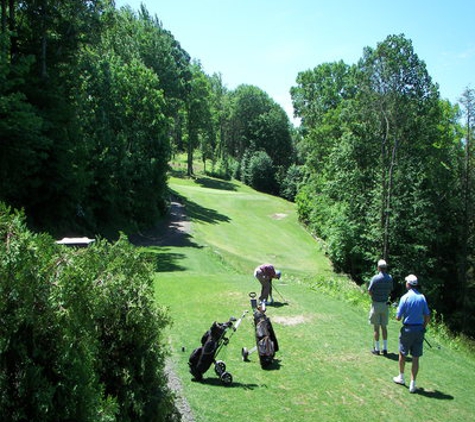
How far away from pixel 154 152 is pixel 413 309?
32.1m

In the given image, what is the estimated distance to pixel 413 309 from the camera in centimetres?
963

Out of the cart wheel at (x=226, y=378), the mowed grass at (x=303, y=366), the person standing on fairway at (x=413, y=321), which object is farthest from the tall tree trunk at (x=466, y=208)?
the cart wheel at (x=226, y=378)

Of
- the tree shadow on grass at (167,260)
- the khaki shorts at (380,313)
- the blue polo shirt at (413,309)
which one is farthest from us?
the tree shadow on grass at (167,260)

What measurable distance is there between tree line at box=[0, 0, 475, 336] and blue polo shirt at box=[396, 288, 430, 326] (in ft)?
59.8

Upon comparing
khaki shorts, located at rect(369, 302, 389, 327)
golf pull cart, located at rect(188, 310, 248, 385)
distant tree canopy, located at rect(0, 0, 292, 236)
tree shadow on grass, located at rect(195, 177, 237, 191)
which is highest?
distant tree canopy, located at rect(0, 0, 292, 236)

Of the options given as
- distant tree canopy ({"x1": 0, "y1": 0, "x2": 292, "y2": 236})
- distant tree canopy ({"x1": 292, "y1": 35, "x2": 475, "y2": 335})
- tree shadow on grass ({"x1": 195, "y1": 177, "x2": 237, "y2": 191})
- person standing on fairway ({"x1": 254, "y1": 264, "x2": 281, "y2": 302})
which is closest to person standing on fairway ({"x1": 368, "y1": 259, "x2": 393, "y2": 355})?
person standing on fairway ({"x1": 254, "y1": 264, "x2": 281, "y2": 302})

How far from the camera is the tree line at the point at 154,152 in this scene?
25250mm

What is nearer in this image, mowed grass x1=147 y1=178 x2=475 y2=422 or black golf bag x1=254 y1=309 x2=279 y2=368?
mowed grass x1=147 y1=178 x2=475 y2=422

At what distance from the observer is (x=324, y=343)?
41.4 ft

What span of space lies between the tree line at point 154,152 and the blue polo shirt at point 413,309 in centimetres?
1824

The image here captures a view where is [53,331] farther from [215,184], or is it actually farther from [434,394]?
[215,184]

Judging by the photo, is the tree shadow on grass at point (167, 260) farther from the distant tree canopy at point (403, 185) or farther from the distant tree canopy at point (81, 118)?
the distant tree canopy at point (403, 185)

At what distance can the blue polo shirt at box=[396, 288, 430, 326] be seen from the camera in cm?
960

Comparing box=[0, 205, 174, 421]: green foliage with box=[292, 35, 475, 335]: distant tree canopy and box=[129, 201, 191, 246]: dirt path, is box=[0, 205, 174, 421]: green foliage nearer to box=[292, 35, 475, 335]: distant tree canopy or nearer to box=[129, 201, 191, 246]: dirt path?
box=[129, 201, 191, 246]: dirt path
